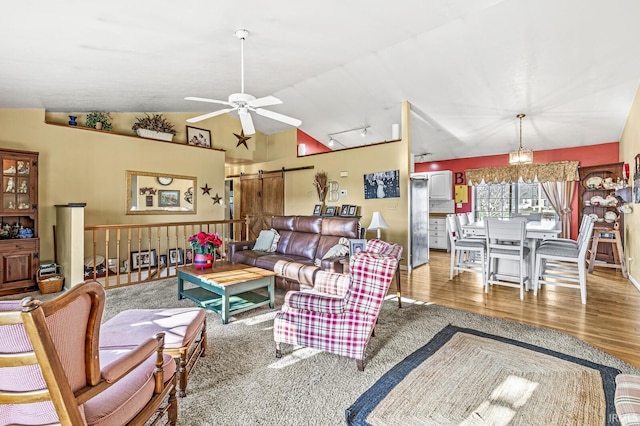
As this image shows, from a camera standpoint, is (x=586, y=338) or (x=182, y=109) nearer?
(x=586, y=338)

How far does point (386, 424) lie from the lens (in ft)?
5.39

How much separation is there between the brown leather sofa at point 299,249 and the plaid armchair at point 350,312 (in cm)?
131

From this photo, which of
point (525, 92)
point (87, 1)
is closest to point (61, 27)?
point (87, 1)

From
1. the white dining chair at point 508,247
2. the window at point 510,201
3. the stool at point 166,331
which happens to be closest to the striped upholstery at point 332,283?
the stool at point 166,331

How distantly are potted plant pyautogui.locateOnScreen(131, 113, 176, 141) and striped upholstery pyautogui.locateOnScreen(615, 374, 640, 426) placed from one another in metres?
6.82

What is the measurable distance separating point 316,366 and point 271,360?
0.35 meters

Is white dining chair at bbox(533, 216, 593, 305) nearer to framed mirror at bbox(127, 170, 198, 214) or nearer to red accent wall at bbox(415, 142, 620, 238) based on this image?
red accent wall at bbox(415, 142, 620, 238)

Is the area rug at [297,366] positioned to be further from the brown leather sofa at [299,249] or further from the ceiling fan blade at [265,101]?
the ceiling fan blade at [265,101]

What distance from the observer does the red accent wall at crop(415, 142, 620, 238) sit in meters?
6.01

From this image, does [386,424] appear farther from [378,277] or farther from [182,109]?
[182,109]

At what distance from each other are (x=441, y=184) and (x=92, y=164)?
749 centimetres

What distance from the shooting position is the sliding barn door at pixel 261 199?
755 centimetres

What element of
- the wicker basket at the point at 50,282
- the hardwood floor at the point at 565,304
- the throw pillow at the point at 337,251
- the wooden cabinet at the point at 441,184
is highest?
the wooden cabinet at the point at 441,184

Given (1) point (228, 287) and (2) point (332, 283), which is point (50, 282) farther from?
(2) point (332, 283)
